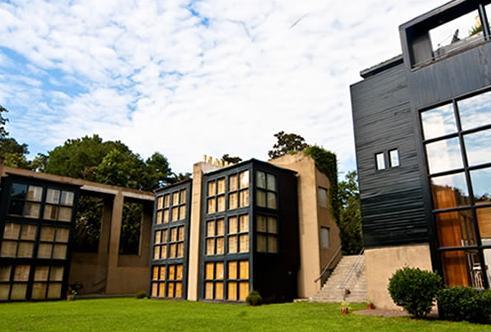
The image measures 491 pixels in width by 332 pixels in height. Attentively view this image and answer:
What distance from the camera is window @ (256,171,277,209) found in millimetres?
22297

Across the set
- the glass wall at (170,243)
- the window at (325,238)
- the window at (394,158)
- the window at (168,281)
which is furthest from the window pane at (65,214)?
the window at (394,158)

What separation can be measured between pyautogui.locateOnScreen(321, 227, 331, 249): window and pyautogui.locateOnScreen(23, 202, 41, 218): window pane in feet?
65.7

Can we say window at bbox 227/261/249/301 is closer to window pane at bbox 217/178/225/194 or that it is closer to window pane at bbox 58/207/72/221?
window pane at bbox 217/178/225/194

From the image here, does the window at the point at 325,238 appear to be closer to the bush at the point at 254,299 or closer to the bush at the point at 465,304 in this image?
the bush at the point at 254,299

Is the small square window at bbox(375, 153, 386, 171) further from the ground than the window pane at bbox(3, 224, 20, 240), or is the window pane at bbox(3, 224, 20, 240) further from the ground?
the small square window at bbox(375, 153, 386, 171)

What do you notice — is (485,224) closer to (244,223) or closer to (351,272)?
(351,272)

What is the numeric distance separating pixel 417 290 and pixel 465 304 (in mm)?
1294

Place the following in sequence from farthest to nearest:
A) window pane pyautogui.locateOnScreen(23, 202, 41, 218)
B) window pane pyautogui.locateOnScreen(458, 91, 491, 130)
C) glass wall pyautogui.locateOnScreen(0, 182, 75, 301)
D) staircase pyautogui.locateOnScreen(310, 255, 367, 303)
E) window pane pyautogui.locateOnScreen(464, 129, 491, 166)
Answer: window pane pyautogui.locateOnScreen(23, 202, 41, 218), glass wall pyautogui.locateOnScreen(0, 182, 75, 301), staircase pyautogui.locateOnScreen(310, 255, 367, 303), window pane pyautogui.locateOnScreen(458, 91, 491, 130), window pane pyautogui.locateOnScreen(464, 129, 491, 166)

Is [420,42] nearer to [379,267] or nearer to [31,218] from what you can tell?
[379,267]

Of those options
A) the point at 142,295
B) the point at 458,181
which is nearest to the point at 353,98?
the point at 458,181

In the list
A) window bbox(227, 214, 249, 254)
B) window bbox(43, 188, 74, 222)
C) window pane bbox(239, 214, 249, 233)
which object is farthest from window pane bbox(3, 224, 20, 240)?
window pane bbox(239, 214, 249, 233)

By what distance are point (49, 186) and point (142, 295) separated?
34.9ft

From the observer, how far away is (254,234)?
21.1 metres

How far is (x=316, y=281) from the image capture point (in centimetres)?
2188
